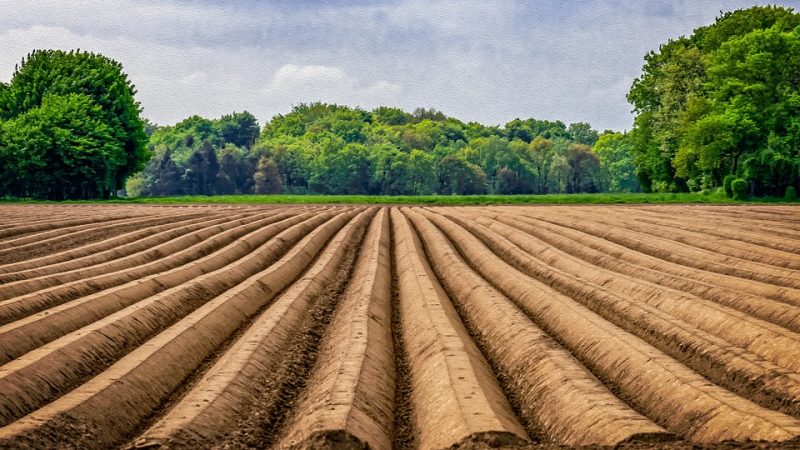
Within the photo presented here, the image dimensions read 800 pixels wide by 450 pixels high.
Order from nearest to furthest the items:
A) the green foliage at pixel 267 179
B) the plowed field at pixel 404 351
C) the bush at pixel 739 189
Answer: the plowed field at pixel 404 351
the bush at pixel 739 189
the green foliage at pixel 267 179

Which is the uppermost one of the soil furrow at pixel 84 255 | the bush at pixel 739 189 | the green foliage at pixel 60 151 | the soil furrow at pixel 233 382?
the green foliage at pixel 60 151

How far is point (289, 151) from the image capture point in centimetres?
10188

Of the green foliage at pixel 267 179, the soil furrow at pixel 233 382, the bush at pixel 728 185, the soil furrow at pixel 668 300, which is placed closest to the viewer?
the soil furrow at pixel 233 382

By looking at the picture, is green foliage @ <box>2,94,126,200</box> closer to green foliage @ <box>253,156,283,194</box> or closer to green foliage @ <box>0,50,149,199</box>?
green foliage @ <box>0,50,149,199</box>

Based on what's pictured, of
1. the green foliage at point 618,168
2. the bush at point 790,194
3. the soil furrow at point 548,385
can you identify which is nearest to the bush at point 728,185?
the bush at point 790,194

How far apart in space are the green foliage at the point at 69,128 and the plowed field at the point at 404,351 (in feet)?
150

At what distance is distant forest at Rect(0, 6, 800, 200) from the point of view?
50.9 m

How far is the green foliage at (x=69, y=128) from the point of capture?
201 feet

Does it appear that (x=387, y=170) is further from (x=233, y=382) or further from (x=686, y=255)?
(x=233, y=382)

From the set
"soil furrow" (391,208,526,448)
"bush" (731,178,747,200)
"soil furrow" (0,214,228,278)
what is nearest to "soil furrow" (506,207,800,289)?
"soil furrow" (391,208,526,448)

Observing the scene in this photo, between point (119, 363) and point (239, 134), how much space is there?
132979 mm

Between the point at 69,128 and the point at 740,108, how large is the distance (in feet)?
150

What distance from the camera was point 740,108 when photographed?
5103 centimetres

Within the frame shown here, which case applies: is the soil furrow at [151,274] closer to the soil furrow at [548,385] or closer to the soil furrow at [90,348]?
the soil furrow at [90,348]
